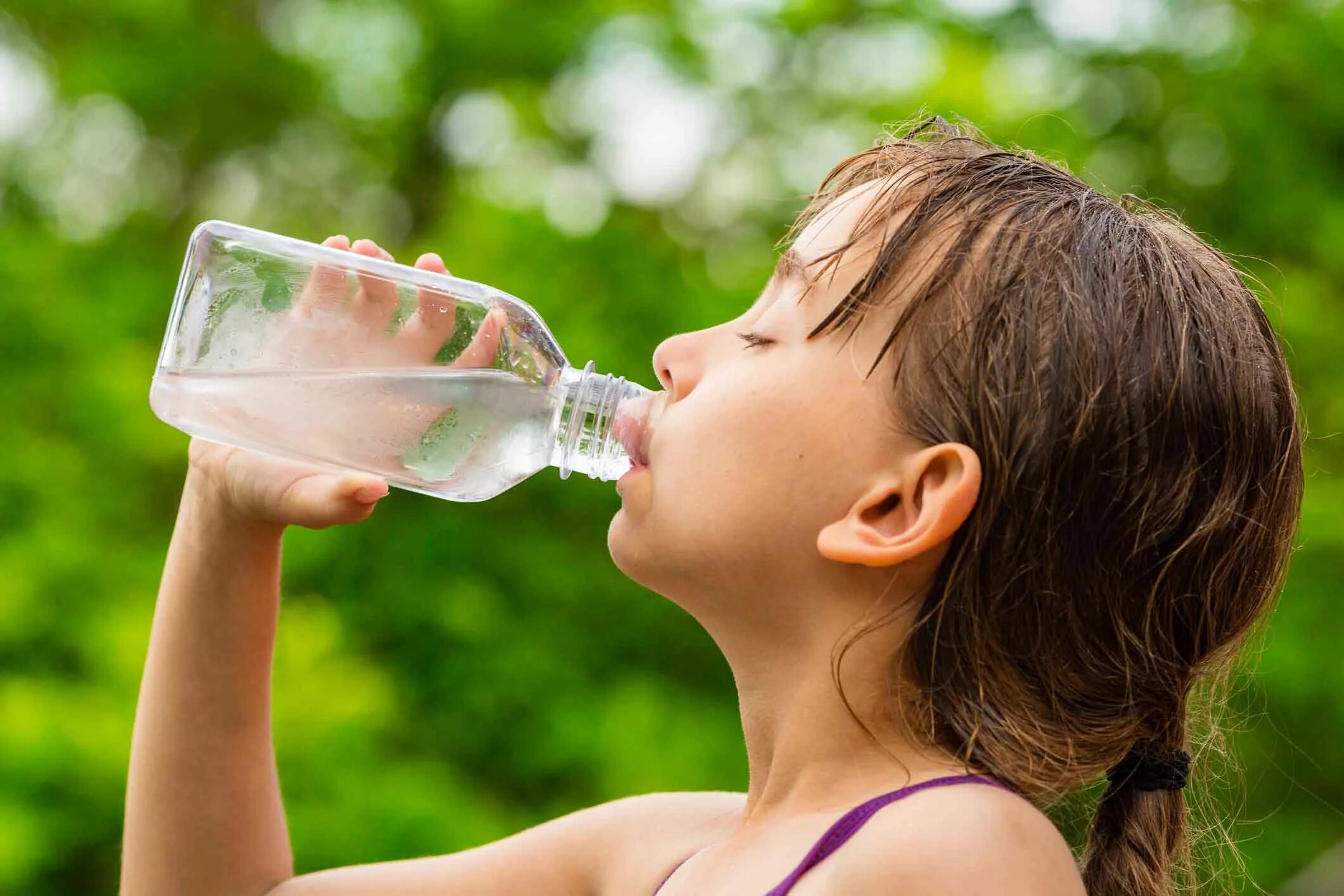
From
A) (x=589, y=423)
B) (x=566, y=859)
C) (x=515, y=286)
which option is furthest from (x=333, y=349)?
(x=515, y=286)

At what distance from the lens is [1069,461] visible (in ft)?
4.40

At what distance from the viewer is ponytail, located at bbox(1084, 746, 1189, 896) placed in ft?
4.88

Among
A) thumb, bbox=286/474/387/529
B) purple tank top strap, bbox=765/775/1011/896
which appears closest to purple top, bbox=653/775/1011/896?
purple tank top strap, bbox=765/775/1011/896

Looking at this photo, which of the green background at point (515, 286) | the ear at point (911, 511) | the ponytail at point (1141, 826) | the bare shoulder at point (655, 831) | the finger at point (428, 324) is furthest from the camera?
the green background at point (515, 286)

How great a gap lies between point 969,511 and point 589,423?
0.54 m

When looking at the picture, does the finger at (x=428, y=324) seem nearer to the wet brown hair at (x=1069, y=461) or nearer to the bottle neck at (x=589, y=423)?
the bottle neck at (x=589, y=423)

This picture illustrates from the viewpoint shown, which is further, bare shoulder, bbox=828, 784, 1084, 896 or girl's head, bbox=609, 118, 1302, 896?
girl's head, bbox=609, 118, 1302, 896

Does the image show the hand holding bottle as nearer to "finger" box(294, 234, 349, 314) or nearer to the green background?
"finger" box(294, 234, 349, 314)

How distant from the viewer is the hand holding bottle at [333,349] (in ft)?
5.53

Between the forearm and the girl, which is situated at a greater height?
the girl

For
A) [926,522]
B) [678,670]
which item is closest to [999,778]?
[926,522]

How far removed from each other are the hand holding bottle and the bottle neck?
0.10m

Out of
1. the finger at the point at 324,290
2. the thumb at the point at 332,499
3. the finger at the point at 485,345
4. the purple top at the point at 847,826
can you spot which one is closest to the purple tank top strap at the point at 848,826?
the purple top at the point at 847,826

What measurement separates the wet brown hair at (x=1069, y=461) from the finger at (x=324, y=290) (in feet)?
2.06
